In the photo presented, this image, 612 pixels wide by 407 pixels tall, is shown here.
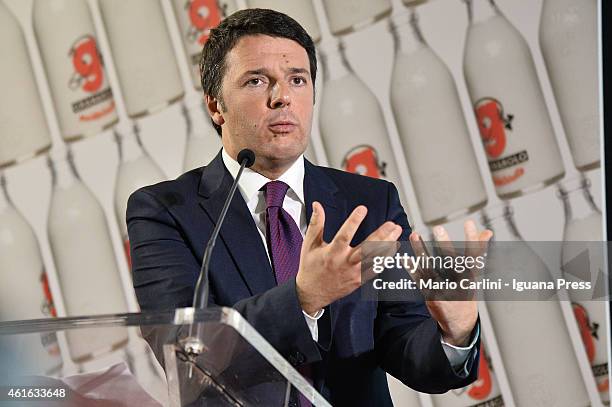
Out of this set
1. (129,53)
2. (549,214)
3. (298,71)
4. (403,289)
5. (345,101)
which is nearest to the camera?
(403,289)

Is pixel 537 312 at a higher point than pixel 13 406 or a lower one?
lower

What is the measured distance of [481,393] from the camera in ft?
8.09

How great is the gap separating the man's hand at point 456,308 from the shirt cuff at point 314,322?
17 centimetres

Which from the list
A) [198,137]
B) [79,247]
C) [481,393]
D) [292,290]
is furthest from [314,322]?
[79,247]

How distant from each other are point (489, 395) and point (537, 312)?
23 centimetres

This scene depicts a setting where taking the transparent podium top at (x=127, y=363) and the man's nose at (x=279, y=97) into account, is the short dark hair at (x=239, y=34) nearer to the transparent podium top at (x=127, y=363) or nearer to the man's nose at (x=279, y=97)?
the man's nose at (x=279, y=97)

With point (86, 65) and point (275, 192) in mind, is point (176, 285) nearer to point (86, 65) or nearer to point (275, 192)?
point (275, 192)

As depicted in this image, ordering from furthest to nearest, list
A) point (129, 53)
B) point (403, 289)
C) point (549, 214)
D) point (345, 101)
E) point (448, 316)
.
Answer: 1. point (129, 53)
2. point (345, 101)
3. point (549, 214)
4. point (403, 289)
5. point (448, 316)

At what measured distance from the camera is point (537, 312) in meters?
2.48

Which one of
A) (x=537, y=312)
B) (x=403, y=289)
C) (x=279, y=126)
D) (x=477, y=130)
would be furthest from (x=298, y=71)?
(x=537, y=312)

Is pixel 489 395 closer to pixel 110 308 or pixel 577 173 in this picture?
pixel 577 173

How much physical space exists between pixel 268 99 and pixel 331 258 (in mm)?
541

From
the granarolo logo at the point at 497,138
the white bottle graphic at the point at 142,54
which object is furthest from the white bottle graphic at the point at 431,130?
the white bottle graphic at the point at 142,54

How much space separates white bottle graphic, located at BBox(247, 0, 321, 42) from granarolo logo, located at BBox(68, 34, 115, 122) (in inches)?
17.8
